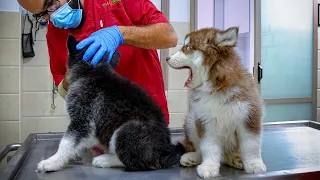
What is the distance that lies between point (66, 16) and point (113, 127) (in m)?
0.54

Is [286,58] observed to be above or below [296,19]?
below

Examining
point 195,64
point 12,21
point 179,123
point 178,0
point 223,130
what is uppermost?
point 178,0

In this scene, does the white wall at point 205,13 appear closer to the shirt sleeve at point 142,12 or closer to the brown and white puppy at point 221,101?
the shirt sleeve at point 142,12

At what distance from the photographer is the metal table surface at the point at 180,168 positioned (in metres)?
0.85

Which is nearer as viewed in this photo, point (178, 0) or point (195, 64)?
point (195, 64)

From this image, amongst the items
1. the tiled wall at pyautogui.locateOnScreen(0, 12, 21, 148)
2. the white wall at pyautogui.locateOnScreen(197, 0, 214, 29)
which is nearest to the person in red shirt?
the tiled wall at pyautogui.locateOnScreen(0, 12, 21, 148)

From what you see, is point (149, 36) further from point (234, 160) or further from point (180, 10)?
point (180, 10)

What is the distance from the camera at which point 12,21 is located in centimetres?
244

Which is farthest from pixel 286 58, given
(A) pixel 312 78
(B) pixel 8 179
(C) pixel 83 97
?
(B) pixel 8 179

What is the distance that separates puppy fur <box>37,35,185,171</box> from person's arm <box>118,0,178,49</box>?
194 mm

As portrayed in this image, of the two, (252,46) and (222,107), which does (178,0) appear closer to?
(252,46)

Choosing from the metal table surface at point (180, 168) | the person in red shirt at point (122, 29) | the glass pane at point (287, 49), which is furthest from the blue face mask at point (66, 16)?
the glass pane at point (287, 49)

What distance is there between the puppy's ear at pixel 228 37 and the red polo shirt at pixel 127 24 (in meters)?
0.49

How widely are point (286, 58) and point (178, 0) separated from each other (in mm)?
1308
